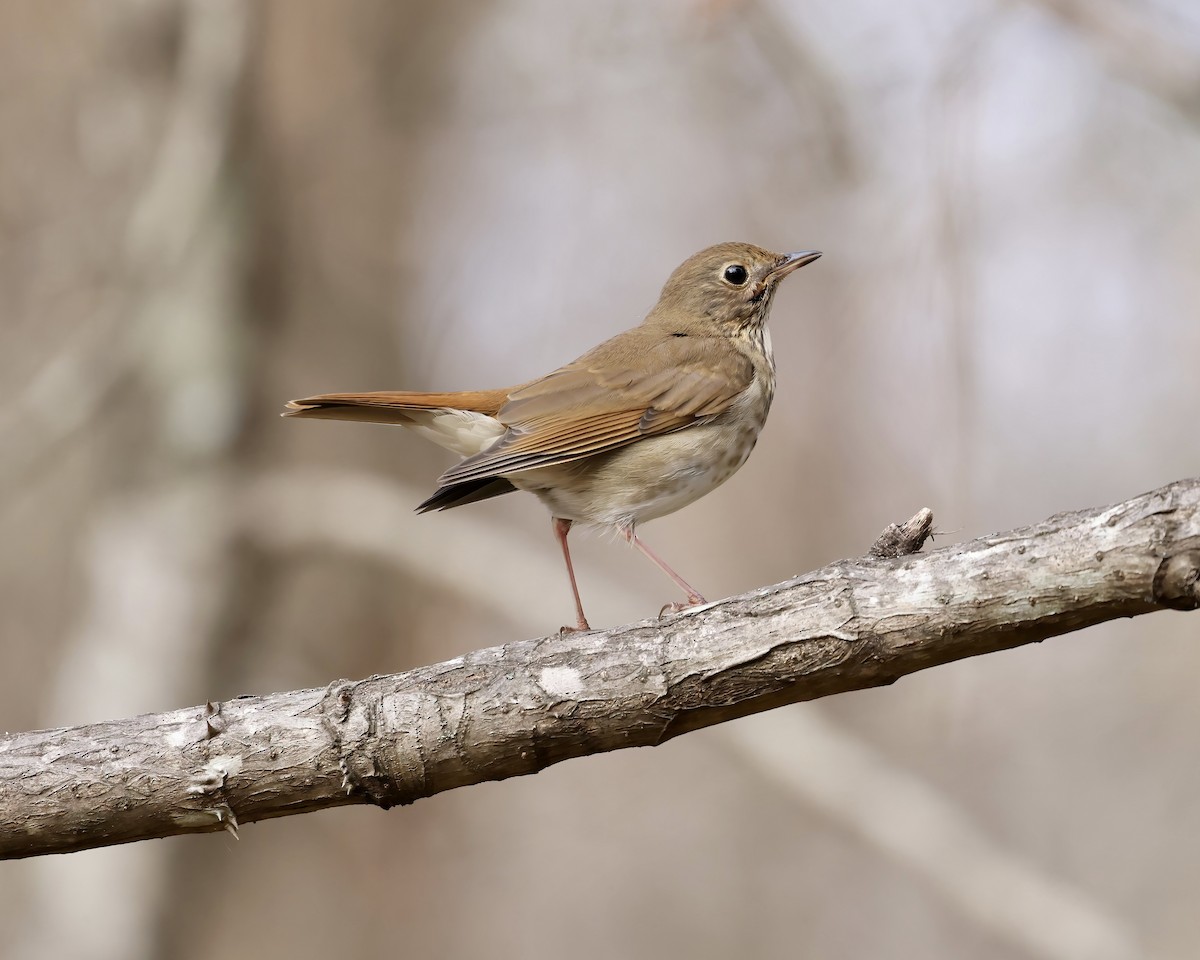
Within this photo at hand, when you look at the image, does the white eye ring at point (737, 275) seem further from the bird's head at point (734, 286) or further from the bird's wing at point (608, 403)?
the bird's wing at point (608, 403)

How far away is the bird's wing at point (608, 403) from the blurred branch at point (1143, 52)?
1.95 meters

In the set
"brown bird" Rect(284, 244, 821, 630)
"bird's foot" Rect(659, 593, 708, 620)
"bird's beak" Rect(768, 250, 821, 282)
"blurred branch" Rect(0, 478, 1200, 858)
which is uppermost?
"bird's beak" Rect(768, 250, 821, 282)

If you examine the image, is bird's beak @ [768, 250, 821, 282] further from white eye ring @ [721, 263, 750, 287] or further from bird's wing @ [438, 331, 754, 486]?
bird's wing @ [438, 331, 754, 486]

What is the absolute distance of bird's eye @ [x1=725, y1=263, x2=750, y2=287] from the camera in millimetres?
5520

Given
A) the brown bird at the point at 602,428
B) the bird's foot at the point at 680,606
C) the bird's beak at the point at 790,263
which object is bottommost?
the bird's foot at the point at 680,606

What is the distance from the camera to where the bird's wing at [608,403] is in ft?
14.2

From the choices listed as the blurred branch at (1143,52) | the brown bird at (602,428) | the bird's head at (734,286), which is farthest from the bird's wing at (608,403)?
the blurred branch at (1143,52)

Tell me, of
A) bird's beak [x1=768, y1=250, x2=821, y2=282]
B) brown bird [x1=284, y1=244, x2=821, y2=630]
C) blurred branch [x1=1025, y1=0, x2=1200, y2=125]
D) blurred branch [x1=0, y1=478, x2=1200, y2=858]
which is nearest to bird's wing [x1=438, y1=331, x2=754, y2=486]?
brown bird [x1=284, y1=244, x2=821, y2=630]

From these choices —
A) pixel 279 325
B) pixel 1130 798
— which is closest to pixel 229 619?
pixel 279 325

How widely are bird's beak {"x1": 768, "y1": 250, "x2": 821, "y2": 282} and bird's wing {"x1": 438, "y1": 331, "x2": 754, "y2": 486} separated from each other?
62cm

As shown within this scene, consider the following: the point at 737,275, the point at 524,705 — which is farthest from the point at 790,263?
the point at 524,705

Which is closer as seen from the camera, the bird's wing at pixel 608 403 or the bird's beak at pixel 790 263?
the bird's wing at pixel 608 403

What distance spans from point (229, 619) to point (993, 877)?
4712 mm

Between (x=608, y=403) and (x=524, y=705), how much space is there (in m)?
1.89
